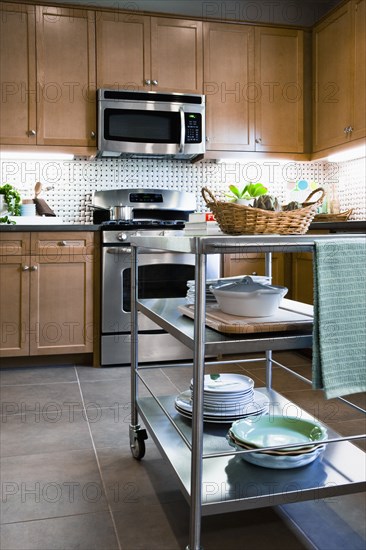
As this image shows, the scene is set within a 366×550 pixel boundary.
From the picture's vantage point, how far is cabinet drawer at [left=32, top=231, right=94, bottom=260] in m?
3.31

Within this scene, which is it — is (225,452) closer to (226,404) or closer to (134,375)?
(226,404)

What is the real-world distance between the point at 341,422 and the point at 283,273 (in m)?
1.60

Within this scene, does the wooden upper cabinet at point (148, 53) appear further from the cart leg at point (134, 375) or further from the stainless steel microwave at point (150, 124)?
the cart leg at point (134, 375)

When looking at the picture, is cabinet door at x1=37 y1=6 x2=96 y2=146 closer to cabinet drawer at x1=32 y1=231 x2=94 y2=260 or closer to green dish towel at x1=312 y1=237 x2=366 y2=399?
cabinet drawer at x1=32 y1=231 x2=94 y2=260

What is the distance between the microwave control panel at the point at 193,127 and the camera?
3.79 metres

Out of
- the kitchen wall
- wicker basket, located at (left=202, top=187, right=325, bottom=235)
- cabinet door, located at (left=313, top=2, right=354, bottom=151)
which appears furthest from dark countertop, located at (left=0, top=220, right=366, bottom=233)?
wicker basket, located at (left=202, top=187, right=325, bottom=235)

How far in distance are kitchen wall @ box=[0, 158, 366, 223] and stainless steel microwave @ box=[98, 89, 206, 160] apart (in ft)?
0.74

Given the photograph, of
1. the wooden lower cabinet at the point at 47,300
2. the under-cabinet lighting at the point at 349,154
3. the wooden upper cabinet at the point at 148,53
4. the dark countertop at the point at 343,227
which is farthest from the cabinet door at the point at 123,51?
the dark countertop at the point at 343,227

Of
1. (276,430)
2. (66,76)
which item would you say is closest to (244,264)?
(66,76)

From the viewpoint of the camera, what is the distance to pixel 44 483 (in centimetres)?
181

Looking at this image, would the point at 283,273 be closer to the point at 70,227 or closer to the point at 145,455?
the point at 70,227

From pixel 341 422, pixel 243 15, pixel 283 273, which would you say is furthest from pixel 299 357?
pixel 243 15

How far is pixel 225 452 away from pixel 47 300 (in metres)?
2.23

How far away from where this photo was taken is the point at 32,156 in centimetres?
384
